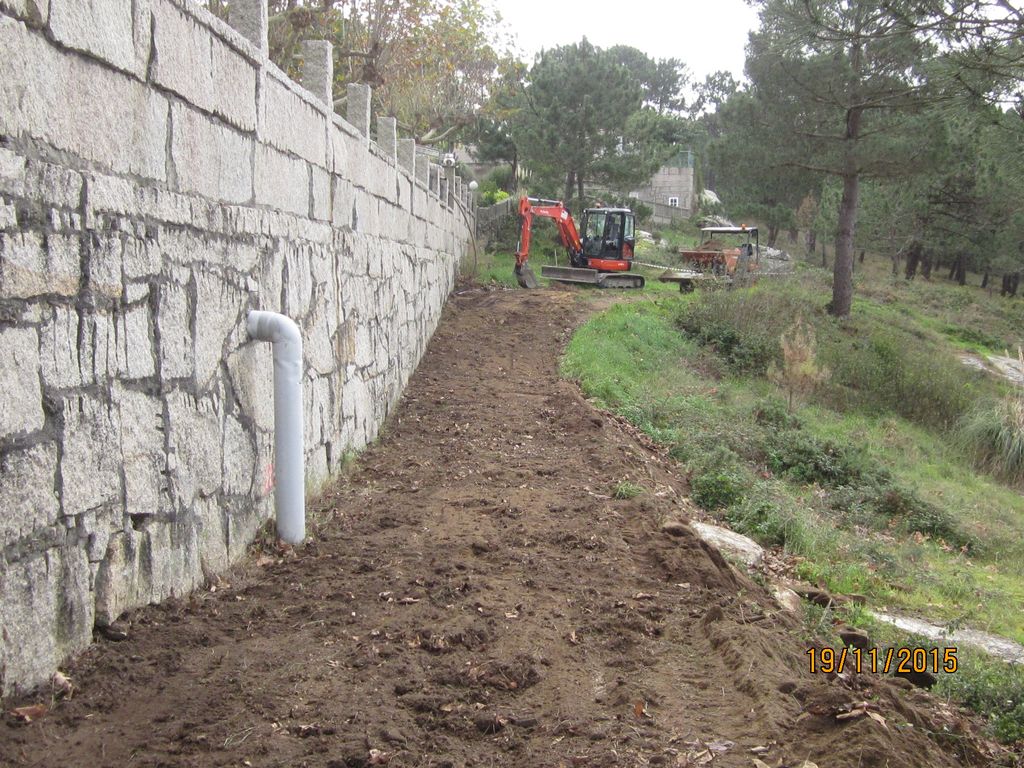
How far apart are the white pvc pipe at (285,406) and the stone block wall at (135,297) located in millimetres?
109

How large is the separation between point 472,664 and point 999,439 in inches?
573

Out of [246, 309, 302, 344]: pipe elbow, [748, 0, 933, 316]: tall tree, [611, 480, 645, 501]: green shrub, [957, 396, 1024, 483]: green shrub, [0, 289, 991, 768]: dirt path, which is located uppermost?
[748, 0, 933, 316]: tall tree

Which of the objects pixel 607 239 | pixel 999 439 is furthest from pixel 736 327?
pixel 607 239

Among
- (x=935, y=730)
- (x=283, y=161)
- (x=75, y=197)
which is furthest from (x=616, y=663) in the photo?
(x=283, y=161)

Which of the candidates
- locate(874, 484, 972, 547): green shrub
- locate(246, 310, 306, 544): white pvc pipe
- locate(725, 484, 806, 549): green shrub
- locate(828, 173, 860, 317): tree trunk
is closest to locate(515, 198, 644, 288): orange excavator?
locate(828, 173, 860, 317): tree trunk

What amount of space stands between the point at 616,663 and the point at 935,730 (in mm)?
1240

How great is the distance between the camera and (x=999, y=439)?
49.0 ft

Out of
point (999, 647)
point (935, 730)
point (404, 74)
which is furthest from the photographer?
point (404, 74)

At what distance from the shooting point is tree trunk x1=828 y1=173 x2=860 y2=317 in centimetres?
2291

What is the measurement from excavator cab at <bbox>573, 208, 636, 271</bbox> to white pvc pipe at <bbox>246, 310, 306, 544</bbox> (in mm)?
20389

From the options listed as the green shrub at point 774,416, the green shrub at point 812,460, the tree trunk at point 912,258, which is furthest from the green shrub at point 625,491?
the tree trunk at point 912,258

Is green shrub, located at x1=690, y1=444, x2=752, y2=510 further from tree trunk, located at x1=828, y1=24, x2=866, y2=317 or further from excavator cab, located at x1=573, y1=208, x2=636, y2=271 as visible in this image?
excavator cab, located at x1=573, y1=208, x2=636, y2=271

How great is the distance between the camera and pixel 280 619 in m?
3.60

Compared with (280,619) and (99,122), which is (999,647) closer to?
(280,619)
